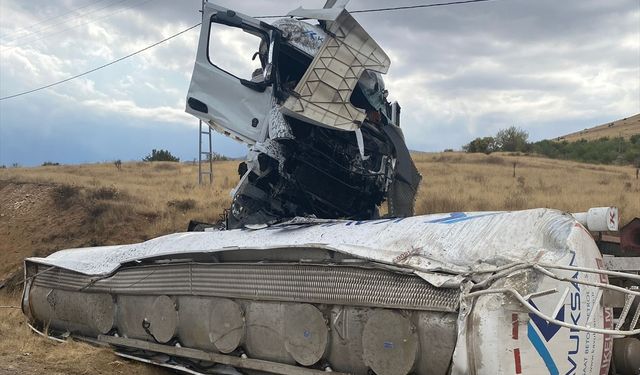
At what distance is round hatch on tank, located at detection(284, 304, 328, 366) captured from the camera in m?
4.14

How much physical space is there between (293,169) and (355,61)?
1.24m

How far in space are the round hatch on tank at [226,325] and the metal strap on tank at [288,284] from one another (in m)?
0.09

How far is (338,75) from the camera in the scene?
5824mm

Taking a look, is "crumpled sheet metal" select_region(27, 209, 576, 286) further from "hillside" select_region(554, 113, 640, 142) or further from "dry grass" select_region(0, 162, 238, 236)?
"hillside" select_region(554, 113, 640, 142)

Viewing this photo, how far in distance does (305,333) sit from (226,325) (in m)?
0.87

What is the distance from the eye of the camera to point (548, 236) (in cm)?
355

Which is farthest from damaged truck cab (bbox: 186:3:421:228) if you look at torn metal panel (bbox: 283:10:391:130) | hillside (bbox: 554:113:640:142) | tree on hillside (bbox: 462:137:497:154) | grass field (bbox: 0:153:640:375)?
hillside (bbox: 554:113:640:142)

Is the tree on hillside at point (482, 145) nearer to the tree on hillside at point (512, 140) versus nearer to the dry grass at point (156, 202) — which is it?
the tree on hillside at point (512, 140)

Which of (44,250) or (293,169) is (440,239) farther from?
(44,250)

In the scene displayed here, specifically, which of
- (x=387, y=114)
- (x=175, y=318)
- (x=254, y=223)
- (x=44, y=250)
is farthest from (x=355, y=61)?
(x=44, y=250)

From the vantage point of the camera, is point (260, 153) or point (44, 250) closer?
point (260, 153)

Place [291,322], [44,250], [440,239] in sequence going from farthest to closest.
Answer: [44,250] → [291,322] → [440,239]

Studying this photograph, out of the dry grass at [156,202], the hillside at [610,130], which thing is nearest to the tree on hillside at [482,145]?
the hillside at [610,130]

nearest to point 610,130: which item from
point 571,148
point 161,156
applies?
point 571,148
